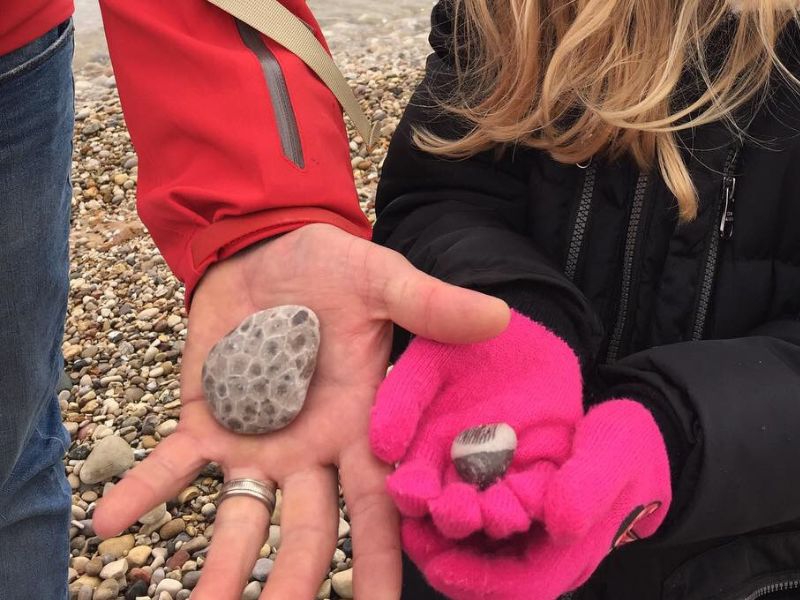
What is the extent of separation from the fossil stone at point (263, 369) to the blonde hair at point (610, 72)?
0.49m

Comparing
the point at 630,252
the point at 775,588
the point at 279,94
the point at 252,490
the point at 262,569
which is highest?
the point at 279,94

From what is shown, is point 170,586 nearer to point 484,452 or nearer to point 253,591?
point 253,591

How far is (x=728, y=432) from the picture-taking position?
1353 mm

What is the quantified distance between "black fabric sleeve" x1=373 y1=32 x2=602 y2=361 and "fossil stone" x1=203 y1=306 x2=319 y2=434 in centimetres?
27

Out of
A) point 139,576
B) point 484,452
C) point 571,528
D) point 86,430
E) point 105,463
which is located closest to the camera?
point 571,528

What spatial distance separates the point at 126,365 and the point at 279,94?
8.11 feet

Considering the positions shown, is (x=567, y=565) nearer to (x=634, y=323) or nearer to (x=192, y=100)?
(x=634, y=323)

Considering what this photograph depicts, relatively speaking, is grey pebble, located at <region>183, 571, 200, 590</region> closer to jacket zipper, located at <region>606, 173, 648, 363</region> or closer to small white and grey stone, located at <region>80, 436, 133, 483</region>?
small white and grey stone, located at <region>80, 436, 133, 483</region>

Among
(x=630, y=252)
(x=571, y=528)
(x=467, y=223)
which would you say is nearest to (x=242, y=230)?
(x=467, y=223)

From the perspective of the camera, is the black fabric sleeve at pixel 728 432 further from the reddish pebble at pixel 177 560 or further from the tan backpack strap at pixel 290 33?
the reddish pebble at pixel 177 560

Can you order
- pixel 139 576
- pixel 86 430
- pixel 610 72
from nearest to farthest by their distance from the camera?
pixel 610 72
pixel 139 576
pixel 86 430

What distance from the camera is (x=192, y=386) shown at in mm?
1693

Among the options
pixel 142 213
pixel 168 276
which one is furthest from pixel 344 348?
pixel 168 276

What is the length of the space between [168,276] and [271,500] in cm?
318
